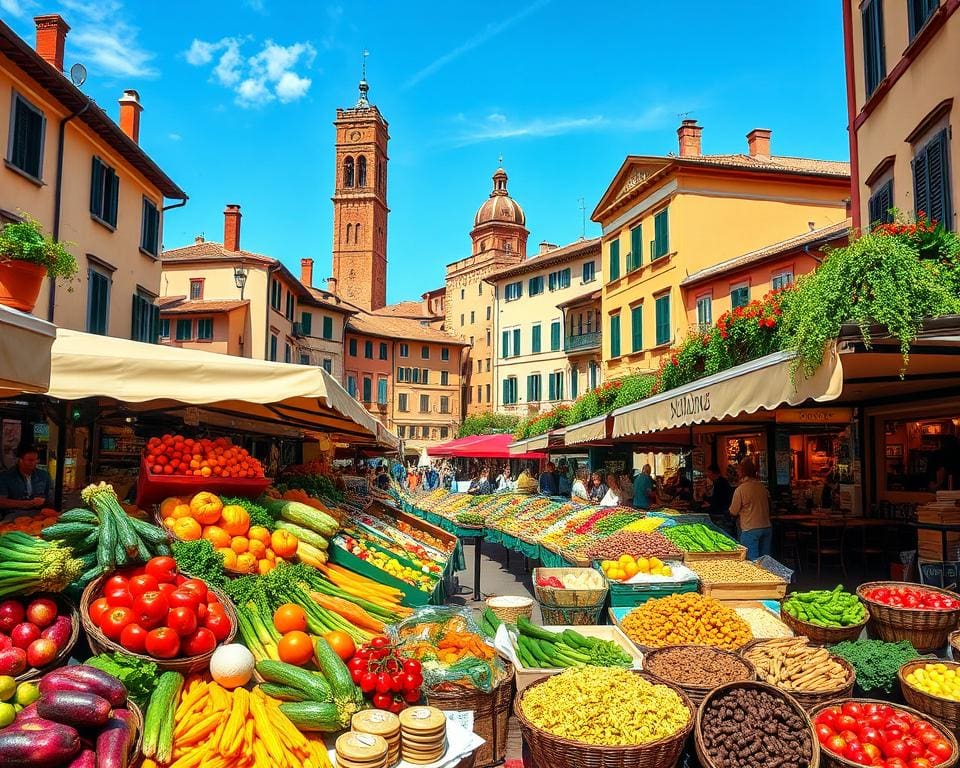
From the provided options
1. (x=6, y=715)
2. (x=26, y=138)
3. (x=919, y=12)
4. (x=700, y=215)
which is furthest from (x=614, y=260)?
(x=6, y=715)

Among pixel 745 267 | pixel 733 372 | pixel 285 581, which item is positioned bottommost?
pixel 285 581

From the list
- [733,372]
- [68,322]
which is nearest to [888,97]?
[733,372]

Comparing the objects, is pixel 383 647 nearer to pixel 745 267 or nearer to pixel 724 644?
pixel 724 644

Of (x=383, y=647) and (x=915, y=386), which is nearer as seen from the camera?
(x=383, y=647)

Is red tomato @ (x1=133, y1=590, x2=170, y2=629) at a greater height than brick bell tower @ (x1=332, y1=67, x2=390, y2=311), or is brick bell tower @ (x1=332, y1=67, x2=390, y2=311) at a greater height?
brick bell tower @ (x1=332, y1=67, x2=390, y2=311)

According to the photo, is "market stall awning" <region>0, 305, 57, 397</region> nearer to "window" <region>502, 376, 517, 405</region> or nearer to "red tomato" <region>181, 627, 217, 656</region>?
"red tomato" <region>181, 627, 217, 656</region>

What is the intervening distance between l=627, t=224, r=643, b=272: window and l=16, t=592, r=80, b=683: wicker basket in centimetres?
2517

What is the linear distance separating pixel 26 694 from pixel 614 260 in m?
28.2

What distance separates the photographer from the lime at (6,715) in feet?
9.39

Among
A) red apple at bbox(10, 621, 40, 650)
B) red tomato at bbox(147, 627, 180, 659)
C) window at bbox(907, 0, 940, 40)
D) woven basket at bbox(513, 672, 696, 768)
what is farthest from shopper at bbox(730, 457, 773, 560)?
red apple at bbox(10, 621, 40, 650)

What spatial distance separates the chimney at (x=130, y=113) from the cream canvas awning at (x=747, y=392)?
61.9 ft

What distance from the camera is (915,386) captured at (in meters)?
9.84

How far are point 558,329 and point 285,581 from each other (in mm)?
42575

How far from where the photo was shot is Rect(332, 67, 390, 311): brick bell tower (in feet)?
267
